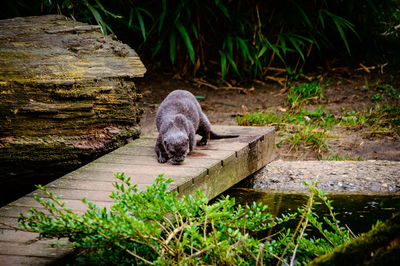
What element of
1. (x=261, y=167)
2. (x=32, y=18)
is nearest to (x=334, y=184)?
(x=261, y=167)

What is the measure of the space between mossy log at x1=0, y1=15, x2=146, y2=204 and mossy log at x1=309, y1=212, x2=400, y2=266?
2.25 m

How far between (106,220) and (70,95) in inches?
65.5

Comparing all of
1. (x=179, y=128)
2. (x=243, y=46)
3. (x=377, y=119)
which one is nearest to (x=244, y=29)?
(x=243, y=46)

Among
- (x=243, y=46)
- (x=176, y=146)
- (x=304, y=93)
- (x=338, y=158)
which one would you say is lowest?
(x=338, y=158)

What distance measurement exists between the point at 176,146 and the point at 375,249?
6.18 feet

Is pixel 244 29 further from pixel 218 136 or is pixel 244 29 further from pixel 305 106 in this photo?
pixel 218 136

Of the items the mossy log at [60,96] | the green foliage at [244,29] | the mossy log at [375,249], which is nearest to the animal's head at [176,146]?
the mossy log at [60,96]

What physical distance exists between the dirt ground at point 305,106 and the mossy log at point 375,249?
2.97 meters

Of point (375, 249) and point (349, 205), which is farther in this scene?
point (349, 205)

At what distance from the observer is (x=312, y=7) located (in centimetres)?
708

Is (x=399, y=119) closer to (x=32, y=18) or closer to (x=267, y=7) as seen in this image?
(x=267, y=7)

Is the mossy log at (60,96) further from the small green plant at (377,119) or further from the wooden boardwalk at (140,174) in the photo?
the small green plant at (377,119)

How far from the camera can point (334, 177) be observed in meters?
3.79

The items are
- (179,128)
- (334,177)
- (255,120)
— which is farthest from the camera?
(255,120)
